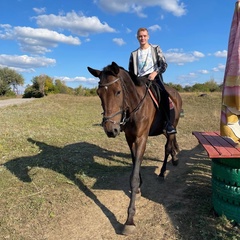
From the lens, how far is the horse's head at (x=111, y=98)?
131 inches

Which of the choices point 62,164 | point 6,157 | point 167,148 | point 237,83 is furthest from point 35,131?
point 237,83

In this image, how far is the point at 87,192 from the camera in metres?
4.77

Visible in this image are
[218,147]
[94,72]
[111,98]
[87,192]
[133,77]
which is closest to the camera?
[111,98]

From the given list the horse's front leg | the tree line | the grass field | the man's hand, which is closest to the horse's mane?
the man's hand

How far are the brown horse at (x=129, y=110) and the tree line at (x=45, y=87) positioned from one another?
25.4m

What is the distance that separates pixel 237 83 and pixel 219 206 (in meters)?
1.66

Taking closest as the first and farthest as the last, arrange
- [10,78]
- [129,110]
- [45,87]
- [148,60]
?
[129,110] → [148,60] → [45,87] → [10,78]

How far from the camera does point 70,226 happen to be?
3732 millimetres

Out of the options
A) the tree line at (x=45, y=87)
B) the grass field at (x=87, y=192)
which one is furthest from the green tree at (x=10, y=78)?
the grass field at (x=87, y=192)

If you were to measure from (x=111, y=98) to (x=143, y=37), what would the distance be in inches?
76.3

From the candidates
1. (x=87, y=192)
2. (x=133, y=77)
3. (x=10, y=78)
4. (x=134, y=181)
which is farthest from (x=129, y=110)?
(x=10, y=78)

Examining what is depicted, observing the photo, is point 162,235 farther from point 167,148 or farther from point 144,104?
point 167,148

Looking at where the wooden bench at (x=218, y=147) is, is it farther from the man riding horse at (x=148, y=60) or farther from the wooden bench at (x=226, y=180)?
the man riding horse at (x=148, y=60)

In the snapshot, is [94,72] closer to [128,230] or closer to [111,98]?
[111,98]
